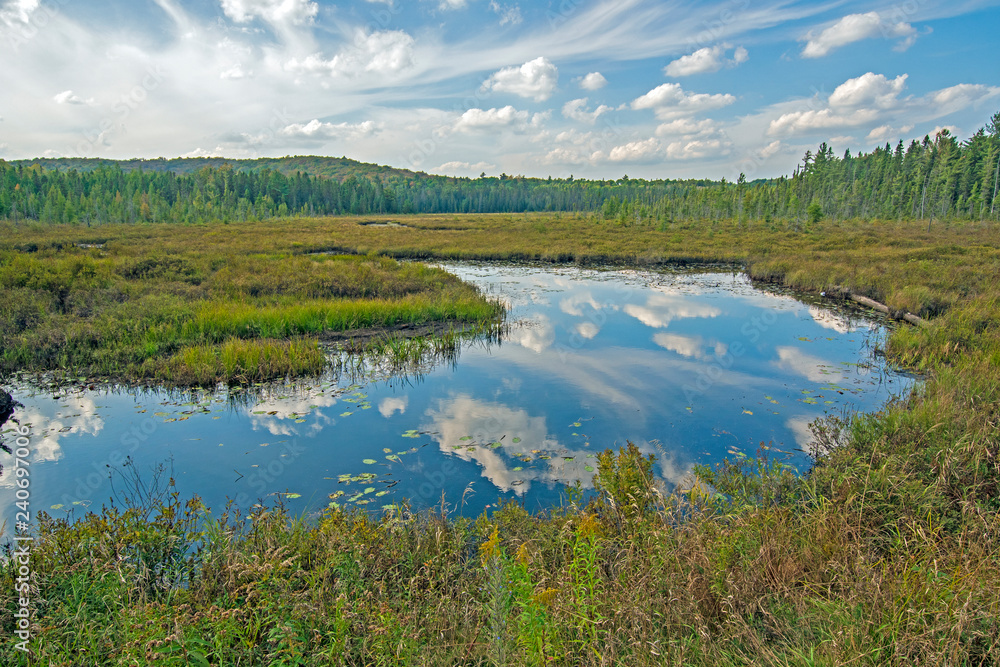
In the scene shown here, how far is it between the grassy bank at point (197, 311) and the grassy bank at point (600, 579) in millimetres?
6889

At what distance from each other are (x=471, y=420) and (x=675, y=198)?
96313 millimetres

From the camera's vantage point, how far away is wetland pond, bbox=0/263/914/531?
6.80 m

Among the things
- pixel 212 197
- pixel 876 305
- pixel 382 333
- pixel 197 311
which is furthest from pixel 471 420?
pixel 212 197

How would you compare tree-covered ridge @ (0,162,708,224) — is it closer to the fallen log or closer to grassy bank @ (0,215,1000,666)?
the fallen log

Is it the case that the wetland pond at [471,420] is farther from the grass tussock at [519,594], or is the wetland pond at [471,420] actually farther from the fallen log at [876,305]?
the grass tussock at [519,594]

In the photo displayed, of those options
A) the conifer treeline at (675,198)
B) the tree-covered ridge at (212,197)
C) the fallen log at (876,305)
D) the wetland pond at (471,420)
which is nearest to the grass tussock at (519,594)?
the wetland pond at (471,420)

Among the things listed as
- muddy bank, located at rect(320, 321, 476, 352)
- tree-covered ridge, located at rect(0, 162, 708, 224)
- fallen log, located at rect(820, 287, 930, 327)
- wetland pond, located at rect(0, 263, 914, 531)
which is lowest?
wetland pond, located at rect(0, 263, 914, 531)

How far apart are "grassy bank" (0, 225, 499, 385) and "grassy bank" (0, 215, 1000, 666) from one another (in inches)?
271

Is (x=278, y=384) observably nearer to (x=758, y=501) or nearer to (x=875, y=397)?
(x=758, y=501)

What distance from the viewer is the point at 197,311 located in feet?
44.9

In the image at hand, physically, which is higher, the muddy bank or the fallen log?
the fallen log

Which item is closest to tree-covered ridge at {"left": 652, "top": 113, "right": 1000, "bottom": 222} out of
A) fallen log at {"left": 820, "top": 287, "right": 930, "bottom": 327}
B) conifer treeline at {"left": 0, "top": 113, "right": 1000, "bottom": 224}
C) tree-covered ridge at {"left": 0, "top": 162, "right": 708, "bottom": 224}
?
conifer treeline at {"left": 0, "top": 113, "right": 1000, "bottom": 224}

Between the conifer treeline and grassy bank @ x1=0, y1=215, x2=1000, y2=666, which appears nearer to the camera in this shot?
grassy bank @ x1=0, y1=215, x2=1000, y2=666

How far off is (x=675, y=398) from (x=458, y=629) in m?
7.60
